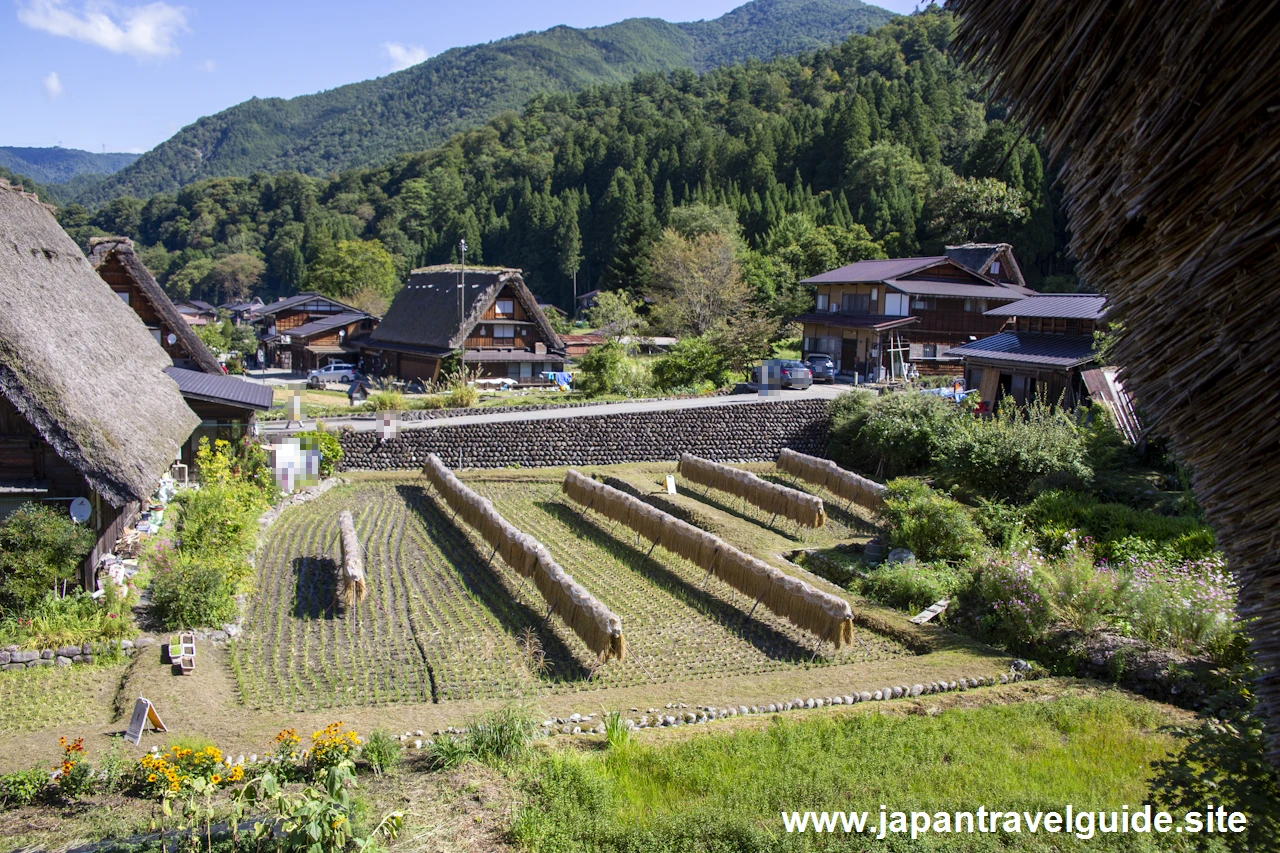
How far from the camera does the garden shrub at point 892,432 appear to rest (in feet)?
78.6

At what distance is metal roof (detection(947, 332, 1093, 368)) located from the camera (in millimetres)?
24502

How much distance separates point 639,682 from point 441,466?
45.6 ft

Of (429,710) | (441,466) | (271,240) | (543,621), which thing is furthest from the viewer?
(271,240)

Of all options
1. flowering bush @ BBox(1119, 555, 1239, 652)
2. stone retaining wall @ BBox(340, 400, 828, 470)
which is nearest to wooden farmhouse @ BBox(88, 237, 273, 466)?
stone retaining wall @ BBox(340, 400, 828, 470)

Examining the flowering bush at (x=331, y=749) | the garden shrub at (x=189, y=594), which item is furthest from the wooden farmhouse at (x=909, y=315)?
the flowering bush at (x=331, y=749)

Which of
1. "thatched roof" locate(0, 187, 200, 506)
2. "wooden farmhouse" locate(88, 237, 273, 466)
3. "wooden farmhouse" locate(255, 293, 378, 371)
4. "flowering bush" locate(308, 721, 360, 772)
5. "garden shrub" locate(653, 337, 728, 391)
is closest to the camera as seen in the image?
"flowering bush" locate(308, 721, 360, 772)

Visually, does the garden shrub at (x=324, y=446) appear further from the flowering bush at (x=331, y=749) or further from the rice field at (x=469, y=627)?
the flowering bush at (x=331, y=749)

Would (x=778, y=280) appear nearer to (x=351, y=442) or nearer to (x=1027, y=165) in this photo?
(x=1027, y=165)

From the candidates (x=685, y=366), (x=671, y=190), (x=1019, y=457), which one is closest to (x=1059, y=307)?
(x=1019, y=457)

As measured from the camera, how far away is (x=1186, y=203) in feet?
11.4

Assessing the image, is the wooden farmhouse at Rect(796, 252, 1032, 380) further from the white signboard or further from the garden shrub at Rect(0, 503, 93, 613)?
the white signboard

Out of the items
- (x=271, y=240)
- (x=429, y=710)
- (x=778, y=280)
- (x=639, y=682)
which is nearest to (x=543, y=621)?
(x=639, y=682)

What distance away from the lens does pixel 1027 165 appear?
56625 mm

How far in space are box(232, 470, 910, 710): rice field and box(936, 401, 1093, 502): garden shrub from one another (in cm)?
812
